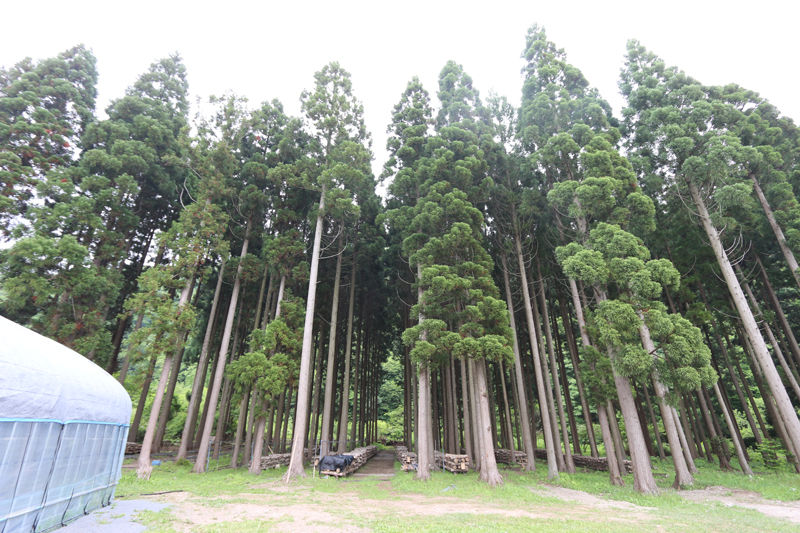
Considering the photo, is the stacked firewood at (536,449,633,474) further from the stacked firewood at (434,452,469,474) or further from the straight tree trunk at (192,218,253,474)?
the straight tree trunk at (192,218,253,474)

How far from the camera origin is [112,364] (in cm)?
1595

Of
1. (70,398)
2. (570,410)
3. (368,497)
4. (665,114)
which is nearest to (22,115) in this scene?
(70,398)

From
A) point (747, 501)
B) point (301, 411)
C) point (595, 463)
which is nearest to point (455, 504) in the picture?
point (301, 411)

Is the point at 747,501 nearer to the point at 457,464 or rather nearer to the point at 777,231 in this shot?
the point at 457,464

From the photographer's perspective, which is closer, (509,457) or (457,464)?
(457,464)

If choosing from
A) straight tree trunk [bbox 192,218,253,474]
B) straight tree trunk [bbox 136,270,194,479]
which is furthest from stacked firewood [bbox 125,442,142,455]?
straight tree trunk [bbox 192,218,253,474]

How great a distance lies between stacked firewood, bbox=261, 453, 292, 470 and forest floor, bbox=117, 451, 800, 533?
51.4 inches

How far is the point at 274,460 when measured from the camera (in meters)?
14.3

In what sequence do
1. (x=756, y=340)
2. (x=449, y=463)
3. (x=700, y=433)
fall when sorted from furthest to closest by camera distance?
(x=700, y=433)
(x=449, y=463)
(x=756, y=340)

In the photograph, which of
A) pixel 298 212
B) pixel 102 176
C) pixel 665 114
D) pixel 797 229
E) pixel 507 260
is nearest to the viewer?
pixel 797 229

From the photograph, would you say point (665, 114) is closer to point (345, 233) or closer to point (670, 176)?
point (670, 176)

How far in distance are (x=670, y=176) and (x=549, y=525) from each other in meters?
13.6

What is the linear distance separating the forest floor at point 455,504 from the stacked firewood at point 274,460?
51.4 inches

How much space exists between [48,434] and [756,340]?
58.1 feet
